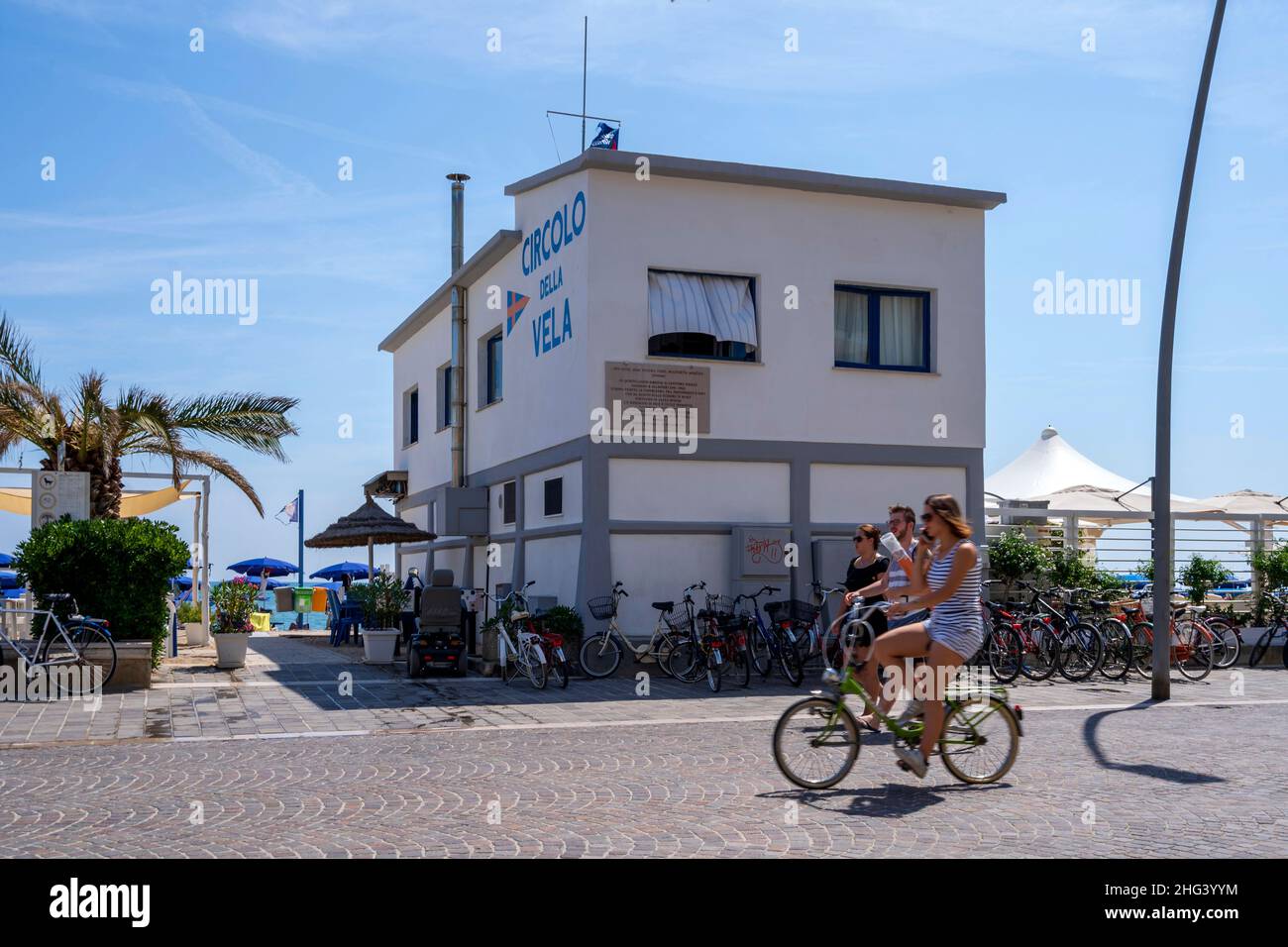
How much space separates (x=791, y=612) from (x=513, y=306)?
7530mm

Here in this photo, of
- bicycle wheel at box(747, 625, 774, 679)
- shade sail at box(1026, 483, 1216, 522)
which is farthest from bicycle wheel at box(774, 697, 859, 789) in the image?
shade sail at box(1026, 483, 1216, 522)

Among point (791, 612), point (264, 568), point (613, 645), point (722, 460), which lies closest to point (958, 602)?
point (791, 612)

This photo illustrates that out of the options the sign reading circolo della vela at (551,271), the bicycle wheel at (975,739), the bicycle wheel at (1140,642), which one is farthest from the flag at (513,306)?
the bicycle wheel at (975,739)

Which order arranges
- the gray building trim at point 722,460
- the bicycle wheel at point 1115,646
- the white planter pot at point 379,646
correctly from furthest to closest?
the white planter pot at point 379,646, the gray building trim at point 722,460, the bicycle wheel at point 1115,646

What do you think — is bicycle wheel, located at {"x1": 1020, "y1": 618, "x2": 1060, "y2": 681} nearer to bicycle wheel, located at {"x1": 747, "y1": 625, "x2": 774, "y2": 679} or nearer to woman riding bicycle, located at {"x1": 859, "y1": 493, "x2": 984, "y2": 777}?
bicycle wheel, located at {"x1": 747, "y1": 625, "x2": 774, "y2": 679}

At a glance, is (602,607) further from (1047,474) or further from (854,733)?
(1047,474)

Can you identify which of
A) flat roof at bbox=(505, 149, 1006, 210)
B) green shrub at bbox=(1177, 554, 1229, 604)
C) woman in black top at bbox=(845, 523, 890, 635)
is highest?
flat roof at bbox=(505, 149, 1006, 210)

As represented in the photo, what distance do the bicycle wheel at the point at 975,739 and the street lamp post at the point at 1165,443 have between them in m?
6.63

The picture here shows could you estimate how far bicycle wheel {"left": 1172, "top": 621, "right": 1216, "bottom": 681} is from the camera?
57.2ft

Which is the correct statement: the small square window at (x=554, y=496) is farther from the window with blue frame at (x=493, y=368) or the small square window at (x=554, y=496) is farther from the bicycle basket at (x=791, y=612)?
the bicycle basket at (x=791, y=612)

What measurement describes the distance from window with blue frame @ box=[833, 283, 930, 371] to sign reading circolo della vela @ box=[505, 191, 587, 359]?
387cm

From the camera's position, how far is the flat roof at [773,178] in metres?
18.0
